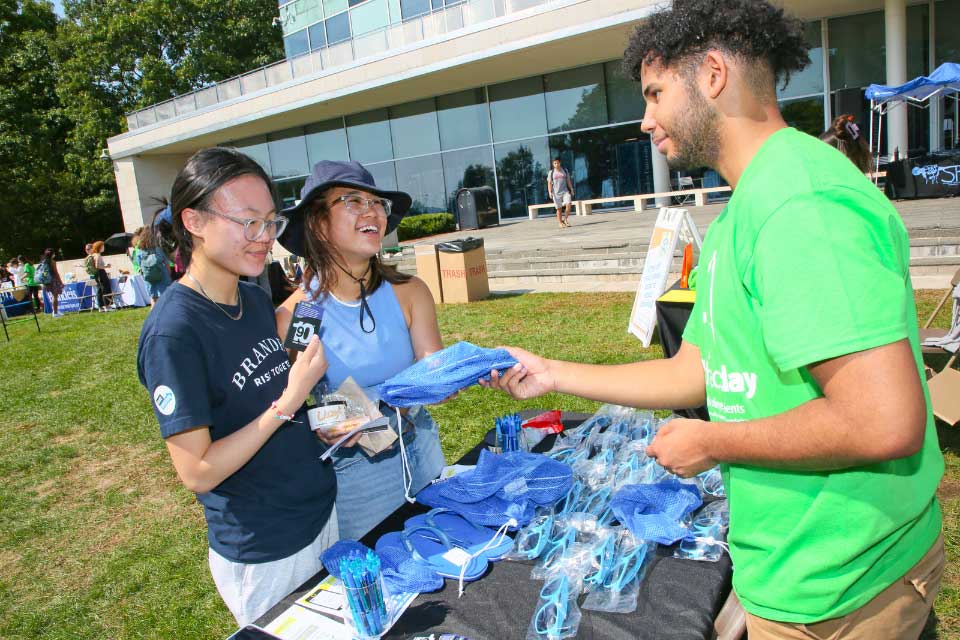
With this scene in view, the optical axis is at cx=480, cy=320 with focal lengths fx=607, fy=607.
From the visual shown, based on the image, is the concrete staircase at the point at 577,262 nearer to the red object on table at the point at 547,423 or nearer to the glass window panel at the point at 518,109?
the red object on table at the point at 547,423

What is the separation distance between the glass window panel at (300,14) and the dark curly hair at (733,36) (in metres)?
27.0

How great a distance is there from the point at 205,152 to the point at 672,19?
1506 millimetres

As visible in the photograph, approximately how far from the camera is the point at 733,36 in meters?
1.34

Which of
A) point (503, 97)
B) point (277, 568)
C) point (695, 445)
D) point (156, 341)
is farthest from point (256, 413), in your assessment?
point (503, 97)

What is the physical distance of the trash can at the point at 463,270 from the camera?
1058 cm

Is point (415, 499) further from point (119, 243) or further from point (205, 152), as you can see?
point (119, 243)

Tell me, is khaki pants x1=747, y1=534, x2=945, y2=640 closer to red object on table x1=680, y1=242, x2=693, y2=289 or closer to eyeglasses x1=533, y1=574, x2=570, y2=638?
eyeglasses x1=533, y1=574, x2=570, y2=638

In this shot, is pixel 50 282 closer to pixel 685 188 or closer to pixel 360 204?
pixel 685 188

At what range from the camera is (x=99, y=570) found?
4.04 m

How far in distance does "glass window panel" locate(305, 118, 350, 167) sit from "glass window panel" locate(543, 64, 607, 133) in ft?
29.6

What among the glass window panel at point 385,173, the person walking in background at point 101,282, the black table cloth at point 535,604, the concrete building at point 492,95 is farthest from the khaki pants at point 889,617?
the glass window panel at point 385,173

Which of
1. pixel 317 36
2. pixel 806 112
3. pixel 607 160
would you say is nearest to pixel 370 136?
pixel 317 36

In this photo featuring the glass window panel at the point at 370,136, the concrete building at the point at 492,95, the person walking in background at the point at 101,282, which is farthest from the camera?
the glass window panel at the point at 370,136

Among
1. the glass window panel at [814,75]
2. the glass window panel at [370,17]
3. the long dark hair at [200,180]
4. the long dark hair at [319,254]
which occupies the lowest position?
the long dark hair at [319,254]
